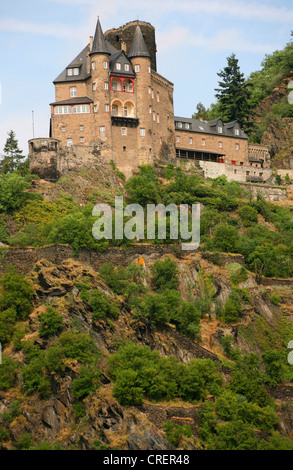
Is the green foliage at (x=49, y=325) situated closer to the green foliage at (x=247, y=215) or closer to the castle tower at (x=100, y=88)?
the green foliage at (x=247, y=215)

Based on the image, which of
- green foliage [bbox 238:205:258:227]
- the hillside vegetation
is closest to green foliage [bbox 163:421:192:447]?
the hillside vegetation

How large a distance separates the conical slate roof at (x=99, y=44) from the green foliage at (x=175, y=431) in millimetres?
44243

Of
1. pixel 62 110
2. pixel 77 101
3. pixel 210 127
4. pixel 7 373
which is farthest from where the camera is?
pixel 210 127

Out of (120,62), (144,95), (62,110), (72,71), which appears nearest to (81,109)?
(62,110)

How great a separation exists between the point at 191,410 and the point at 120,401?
5.02 metres

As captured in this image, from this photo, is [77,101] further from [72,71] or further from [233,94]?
[233,94]

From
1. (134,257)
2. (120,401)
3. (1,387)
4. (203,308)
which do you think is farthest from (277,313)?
(1,387)

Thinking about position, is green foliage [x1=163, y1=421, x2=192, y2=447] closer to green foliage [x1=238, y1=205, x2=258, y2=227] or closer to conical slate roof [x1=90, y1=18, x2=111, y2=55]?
green foliage [x1=238, y1=205, x2=258, y2=227]

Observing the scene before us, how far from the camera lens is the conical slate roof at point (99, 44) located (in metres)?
85.6

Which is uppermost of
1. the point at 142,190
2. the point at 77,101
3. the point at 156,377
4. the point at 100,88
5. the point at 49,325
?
the point at 100,88

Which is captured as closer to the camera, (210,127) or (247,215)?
(247,215)

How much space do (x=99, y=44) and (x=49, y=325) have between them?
3749 cm

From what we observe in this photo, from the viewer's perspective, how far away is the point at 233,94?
107250 mm

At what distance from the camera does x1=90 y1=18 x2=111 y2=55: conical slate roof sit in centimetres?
8556
